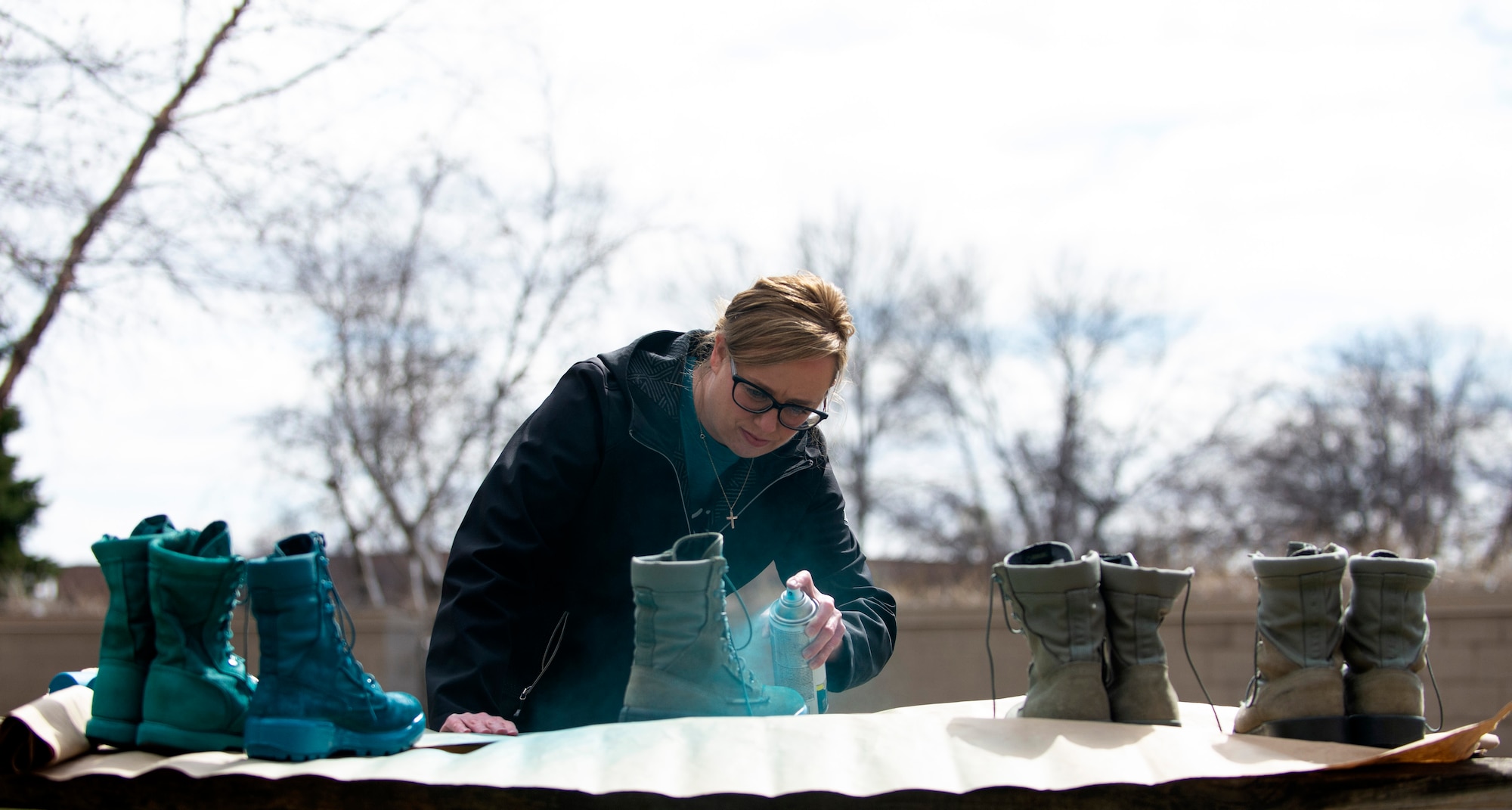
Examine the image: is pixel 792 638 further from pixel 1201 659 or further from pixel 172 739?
pixel 1201 659

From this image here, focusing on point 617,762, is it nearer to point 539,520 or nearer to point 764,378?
point 539,520

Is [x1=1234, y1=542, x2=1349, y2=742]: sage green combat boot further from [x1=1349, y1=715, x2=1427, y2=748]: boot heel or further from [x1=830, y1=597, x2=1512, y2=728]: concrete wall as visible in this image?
[x1=830, y1=597, x2=1512, y2=728]: concrete wall

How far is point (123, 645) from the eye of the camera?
1.62m

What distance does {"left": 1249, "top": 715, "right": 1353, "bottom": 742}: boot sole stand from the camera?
66.9 inches

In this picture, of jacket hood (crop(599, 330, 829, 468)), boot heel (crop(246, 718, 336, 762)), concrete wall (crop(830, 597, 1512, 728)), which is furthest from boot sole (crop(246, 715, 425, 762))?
concrete wall (crop(830, 597, 1512, 728))

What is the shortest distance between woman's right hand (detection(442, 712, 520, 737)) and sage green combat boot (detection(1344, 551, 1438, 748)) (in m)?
1.46

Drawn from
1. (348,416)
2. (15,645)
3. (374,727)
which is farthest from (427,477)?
(374,727)

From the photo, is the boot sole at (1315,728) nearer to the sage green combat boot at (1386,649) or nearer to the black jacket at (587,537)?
the sage green combat boot at (1386,649)

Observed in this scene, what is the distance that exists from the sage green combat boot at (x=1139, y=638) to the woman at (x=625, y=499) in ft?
1.89

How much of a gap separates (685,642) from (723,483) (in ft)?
2.44

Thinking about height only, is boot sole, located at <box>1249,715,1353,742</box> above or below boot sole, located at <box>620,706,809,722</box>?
below

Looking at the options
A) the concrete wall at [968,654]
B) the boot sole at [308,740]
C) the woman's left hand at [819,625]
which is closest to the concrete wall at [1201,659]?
the concrete wall at [968,654]

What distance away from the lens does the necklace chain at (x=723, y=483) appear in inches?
94.7

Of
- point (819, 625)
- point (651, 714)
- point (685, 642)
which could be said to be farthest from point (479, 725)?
point (819, 625)
